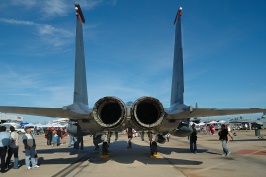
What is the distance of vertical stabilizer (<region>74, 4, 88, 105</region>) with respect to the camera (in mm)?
11634

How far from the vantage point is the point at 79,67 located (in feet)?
39.2

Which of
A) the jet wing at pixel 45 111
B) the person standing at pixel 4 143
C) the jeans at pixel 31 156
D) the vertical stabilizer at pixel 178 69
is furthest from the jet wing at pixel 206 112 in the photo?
the person standing at pixel 4 143

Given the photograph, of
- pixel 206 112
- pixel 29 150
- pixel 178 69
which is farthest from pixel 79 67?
pixel 206 112

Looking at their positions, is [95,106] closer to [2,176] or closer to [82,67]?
[2,176]

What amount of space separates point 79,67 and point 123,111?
4558 millimetres

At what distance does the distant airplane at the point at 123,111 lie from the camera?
8.29 m

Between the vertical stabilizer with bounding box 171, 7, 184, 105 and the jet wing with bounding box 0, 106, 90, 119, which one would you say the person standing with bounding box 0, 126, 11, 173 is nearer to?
the jet wing with bounding box 0, 106, 90, 119

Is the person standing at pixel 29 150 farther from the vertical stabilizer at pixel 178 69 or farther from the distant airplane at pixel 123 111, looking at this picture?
the vertical stabilizer at pixel 178 69

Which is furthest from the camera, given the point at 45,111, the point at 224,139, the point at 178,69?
the point at 224,139

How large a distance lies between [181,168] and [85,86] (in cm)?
639

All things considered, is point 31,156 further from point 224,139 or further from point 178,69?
point 224,139

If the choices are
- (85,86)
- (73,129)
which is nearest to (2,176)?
(73,129)

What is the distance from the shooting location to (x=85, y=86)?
504 inches

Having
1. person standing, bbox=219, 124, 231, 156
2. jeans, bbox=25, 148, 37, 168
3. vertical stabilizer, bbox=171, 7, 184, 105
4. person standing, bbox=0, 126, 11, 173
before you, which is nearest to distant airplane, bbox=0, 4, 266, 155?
vertical stabilizer, bbox=171, 7, 184, 105
